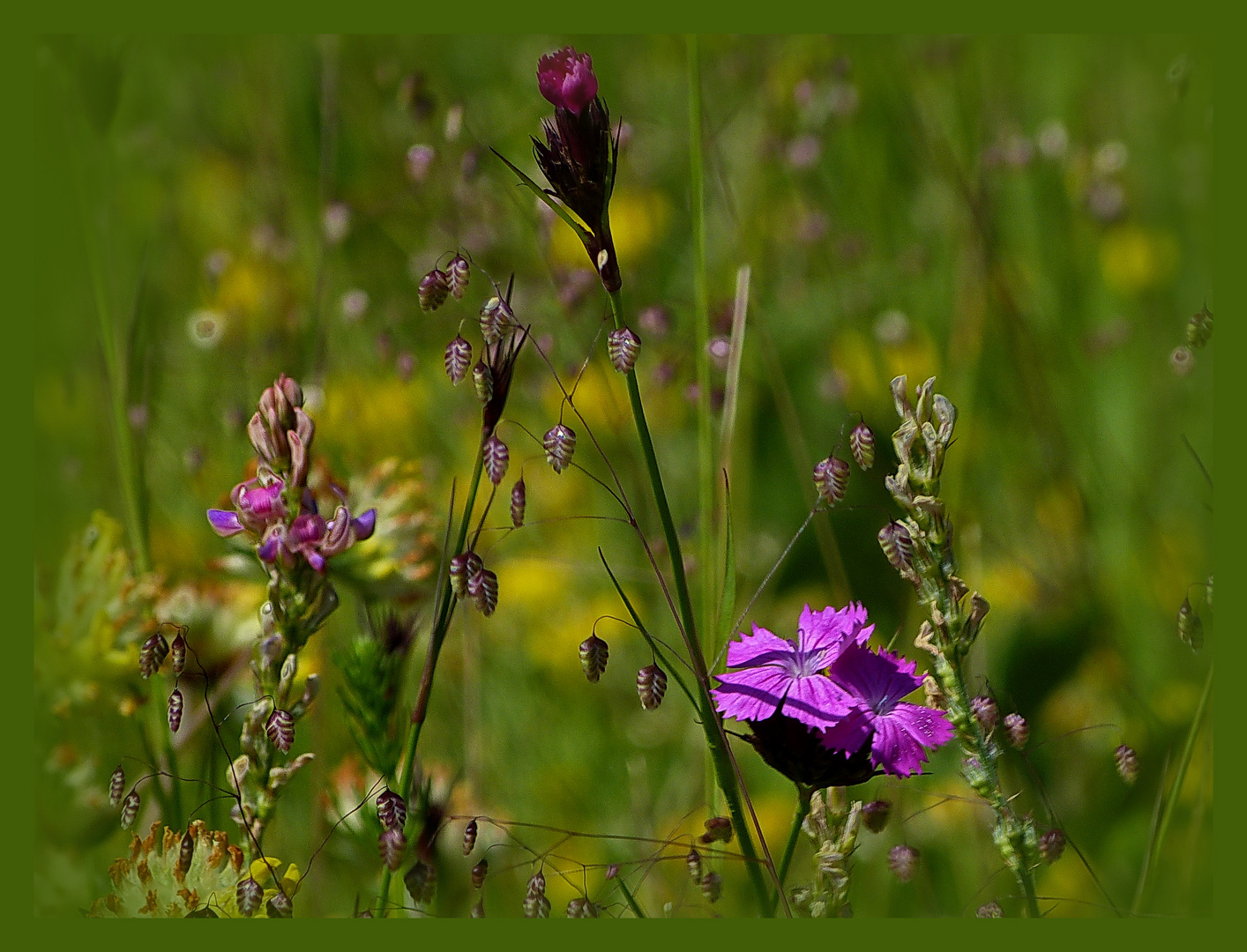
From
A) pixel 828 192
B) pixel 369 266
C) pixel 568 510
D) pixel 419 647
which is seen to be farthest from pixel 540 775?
pixel 828 192

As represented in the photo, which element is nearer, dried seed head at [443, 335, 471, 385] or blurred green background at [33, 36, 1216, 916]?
dried seed head at [443, 335, 471, 385]

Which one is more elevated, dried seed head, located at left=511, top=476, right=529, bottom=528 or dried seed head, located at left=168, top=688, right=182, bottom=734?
dried seed head, located at left=511, top=476, right=529, bottom=528

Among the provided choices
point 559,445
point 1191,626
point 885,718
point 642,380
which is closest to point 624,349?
point 559,445

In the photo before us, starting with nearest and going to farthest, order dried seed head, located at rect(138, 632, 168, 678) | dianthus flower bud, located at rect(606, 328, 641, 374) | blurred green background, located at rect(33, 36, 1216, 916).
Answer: dianthus flower bud, located at rect(606, 328, 641, 374), dried seed head, located at rect(138, 632, 168, 678), blurred green background, located at rect(33, 36, 1216, 916)

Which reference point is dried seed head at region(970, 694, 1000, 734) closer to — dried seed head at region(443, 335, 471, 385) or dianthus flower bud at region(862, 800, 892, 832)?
Answer: dianthus flower bud at region(862, 800, 892, 832)

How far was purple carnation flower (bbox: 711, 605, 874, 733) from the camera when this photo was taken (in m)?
0.71

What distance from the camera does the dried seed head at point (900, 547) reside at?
2.36 feet

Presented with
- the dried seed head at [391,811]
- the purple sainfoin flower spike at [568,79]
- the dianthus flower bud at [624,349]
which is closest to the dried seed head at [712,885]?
the dried seed head at [391,811]

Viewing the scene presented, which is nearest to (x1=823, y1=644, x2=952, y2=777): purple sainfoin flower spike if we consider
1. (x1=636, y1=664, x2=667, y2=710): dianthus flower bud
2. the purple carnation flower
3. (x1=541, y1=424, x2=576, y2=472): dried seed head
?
the purple carnation flower

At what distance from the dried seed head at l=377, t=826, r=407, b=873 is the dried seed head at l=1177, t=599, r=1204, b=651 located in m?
0.61

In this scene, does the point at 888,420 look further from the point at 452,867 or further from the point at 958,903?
the point at 452,867

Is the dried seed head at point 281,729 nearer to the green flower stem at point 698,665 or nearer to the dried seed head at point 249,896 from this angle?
the dried seed head at point 249,896

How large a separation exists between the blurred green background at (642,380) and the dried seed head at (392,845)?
10.1 inches

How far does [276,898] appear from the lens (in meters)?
0.80
